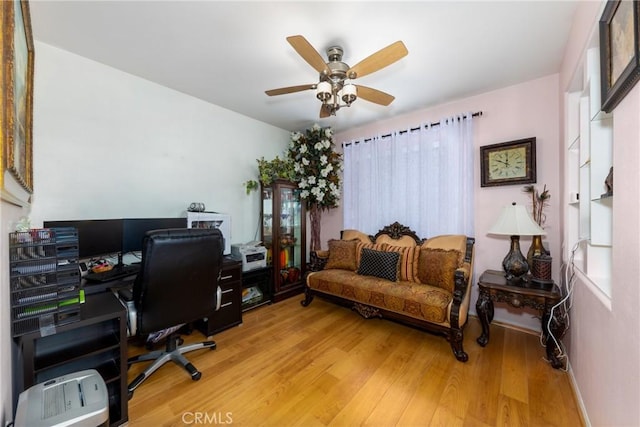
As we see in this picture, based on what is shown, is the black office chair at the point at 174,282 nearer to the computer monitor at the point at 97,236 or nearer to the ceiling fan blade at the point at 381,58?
the computer monitor at the point at 97,236

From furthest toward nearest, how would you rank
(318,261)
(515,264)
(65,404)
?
(318,261)
(515,264)
(65,404)

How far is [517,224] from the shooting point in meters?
2.17

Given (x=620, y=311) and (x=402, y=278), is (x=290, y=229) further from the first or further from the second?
(x=620, y=311)

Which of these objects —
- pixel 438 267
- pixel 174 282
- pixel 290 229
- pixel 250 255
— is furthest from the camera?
pixel 290 229

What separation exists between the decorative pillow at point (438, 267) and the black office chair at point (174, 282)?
2.09 m

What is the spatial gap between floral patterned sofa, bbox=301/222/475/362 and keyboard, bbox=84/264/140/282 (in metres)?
1.85

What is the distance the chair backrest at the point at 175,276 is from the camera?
154cm


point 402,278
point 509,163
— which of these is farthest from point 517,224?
point 402,278

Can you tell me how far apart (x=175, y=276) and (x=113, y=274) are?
2.51 ft

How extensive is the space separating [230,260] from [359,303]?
4.94ft

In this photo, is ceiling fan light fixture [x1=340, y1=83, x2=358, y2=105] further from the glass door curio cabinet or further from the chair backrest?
the glass door curio cabinet

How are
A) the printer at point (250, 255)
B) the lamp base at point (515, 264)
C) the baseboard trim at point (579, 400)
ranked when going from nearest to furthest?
1. the baseboard trim at point (579, 400)
2. the lamp base at point (515, 264)
3. the printer at point (250, 255)

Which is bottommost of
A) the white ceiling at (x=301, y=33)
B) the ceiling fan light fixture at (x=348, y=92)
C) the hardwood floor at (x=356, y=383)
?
the hardwood floor at (x=356, y=383)

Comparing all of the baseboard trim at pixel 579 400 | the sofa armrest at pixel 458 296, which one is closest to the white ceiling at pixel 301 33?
the sofa armrest at pixel 458 296
